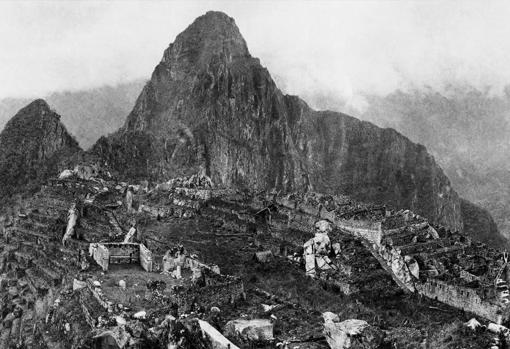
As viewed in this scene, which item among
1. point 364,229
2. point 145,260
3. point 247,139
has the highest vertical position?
point 247,139

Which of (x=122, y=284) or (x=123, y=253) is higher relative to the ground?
(x=123, y=253)

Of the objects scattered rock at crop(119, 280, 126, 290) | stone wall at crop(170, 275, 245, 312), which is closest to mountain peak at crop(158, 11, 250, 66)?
scattered rock at crop(119, 280, 126, 290)

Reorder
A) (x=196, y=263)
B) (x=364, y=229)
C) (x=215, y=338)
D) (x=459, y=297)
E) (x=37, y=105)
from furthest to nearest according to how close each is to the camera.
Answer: (x=37, y=105) → (x=364, y=229) → (x=459, y=297) → (x=196, y=263) → (x=215, y=338)

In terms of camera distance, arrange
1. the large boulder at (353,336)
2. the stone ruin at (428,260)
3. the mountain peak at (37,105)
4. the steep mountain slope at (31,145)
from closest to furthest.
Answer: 1. the large boulder at (353,336)
2. the stone ruin at (428,260)
3. the steep mountain slope at (31,145)
4. the mountain peak at (37,105)

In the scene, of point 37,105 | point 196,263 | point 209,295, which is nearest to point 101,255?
point 196,263

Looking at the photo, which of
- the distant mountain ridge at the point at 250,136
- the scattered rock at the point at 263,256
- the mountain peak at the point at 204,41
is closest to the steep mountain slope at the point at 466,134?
the distant mountain ridge at the point at 250,136

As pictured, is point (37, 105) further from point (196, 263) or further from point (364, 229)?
point (196, 263)

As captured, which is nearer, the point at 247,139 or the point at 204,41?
the point at 204,41

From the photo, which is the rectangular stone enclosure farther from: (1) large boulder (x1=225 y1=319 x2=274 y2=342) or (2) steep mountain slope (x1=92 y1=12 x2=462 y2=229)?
(2) steep mountain slope (x1=92 y1=12 x2=462 y2=229)

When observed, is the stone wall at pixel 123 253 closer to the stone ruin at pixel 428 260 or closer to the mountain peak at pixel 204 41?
the stone ruin at pixel 428 260
